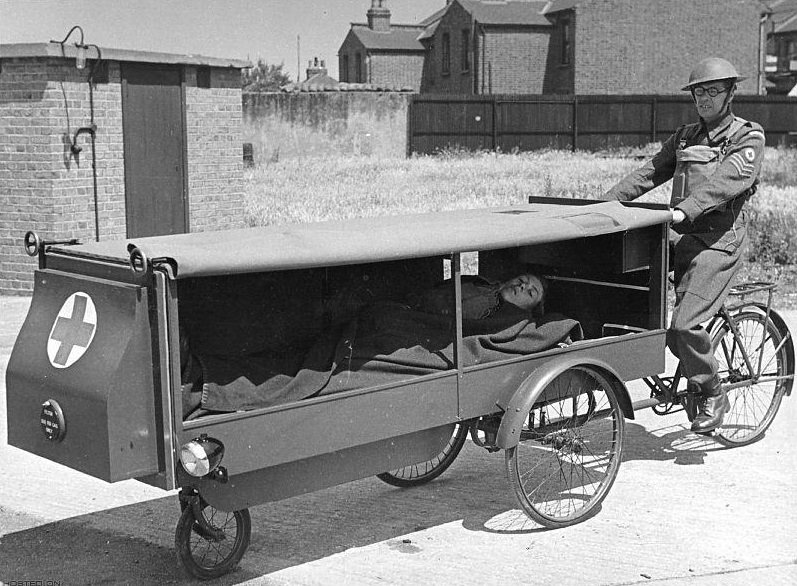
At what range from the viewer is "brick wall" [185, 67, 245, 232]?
1416 centimetres

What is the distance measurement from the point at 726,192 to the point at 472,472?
2.01 metres

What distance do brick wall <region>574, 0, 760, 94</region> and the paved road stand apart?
41442 millimetres

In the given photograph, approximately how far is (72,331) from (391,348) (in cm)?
140

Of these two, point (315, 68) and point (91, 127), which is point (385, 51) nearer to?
point (315, 68)

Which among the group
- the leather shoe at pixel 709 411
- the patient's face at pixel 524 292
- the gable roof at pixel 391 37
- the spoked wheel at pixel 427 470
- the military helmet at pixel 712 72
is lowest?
the spoked wheel at pixel 427 470

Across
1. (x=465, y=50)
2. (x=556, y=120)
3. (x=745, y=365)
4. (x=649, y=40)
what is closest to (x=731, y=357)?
(x=745, y=365)

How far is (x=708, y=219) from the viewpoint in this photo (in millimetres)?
6117

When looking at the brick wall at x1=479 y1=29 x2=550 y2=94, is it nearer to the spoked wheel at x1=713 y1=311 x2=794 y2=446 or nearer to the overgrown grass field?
the overgrown grass field

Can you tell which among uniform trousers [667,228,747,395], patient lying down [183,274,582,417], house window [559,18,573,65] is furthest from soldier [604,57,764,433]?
house window [559,18,573,65]

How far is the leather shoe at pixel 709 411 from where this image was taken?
240 inches

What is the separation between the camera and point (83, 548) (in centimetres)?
519

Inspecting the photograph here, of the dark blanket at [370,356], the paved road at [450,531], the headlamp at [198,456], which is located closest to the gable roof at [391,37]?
the paved road at [450,531]

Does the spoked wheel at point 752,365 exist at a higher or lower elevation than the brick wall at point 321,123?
lower

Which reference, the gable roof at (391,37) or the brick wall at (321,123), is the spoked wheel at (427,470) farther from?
the gable roof at (391,37)
